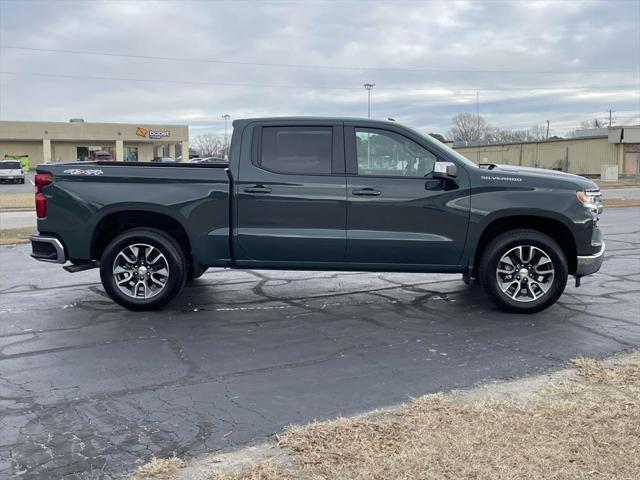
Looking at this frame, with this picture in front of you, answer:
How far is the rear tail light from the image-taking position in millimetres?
6926

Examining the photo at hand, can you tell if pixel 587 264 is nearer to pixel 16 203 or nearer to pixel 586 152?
pixel 16 203

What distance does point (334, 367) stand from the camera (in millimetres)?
5203

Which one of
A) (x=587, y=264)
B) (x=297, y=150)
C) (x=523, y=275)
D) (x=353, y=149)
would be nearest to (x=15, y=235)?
(x=297, y=150)

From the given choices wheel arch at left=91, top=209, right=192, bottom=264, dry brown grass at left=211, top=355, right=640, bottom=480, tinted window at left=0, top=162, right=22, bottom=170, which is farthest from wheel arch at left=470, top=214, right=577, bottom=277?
tinted window at left=0, top=162, right=22, bottom=170

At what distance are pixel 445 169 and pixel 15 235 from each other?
11.2 metres

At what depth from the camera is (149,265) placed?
7.01 m

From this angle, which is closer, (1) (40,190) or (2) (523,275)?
(2) (523,275)

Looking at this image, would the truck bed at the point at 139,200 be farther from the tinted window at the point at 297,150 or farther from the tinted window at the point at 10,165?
the tinted window at the point at 10,165

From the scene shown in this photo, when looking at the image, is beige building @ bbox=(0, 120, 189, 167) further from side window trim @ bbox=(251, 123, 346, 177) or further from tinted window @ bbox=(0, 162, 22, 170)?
side window trim @ bbox=(251, 123, 346, 177)

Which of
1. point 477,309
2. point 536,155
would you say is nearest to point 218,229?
point 477,309

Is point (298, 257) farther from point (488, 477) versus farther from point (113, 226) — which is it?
point (488, 477)

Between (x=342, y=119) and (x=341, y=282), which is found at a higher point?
(x=342, y=119)

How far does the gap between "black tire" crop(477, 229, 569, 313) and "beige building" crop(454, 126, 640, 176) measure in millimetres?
51498

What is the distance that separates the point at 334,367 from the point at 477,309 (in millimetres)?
2577
